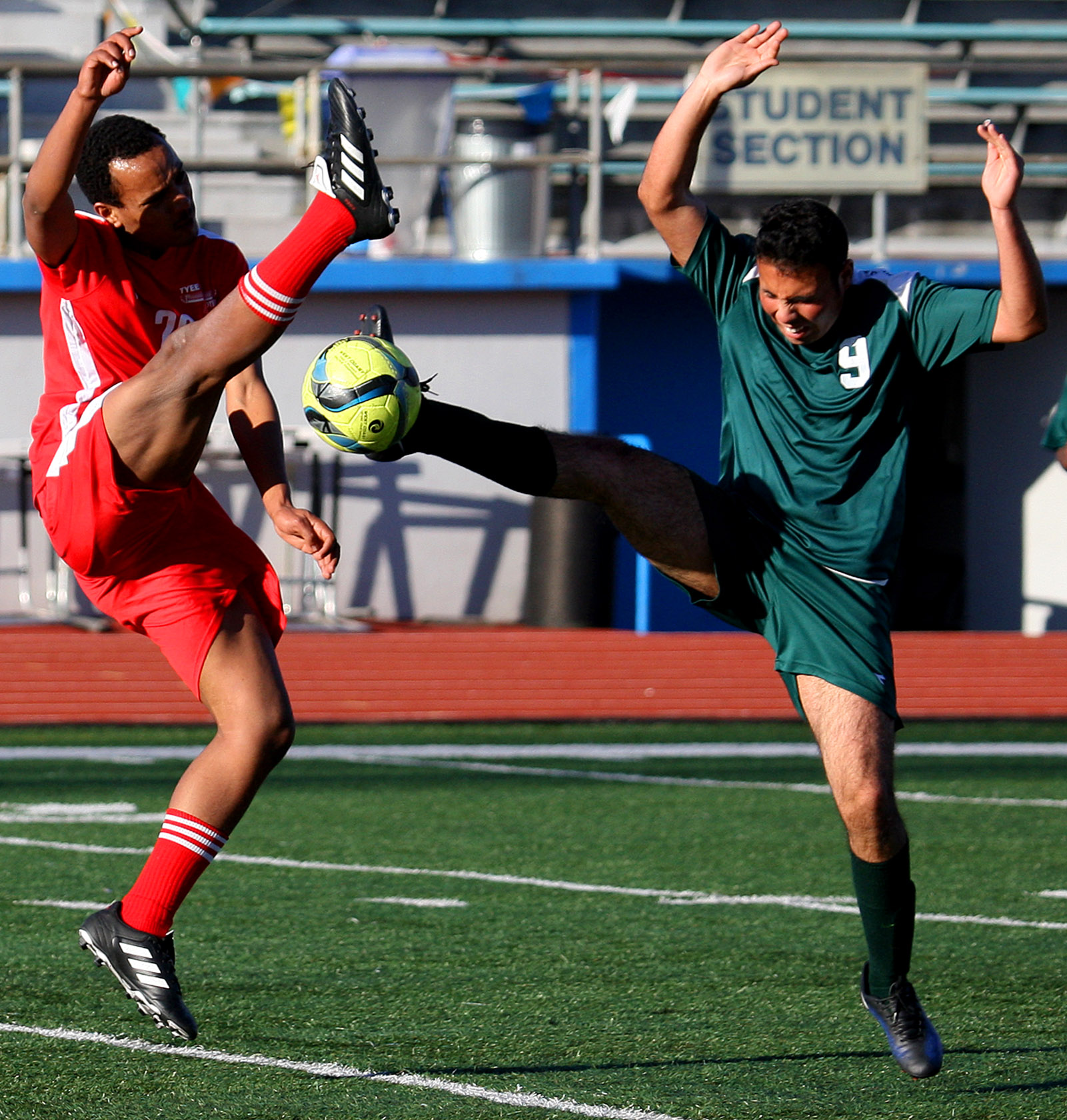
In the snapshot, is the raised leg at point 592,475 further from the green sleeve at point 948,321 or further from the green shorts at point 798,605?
the green sleeve at point 948,321

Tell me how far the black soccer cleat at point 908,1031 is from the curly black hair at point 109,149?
253cm

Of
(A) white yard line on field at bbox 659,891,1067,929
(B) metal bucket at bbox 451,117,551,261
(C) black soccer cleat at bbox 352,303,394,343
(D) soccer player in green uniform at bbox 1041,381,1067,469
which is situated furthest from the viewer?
(B) metal bucket at bbox 451,117,551,261

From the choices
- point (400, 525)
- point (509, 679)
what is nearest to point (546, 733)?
point (509, 679)

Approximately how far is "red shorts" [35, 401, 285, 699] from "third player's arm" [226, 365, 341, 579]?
0.51ft

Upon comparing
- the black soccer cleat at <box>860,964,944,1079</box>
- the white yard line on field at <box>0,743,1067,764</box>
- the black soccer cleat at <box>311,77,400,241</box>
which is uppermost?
the black soccer cleat at <box>311,77,400,241</box>

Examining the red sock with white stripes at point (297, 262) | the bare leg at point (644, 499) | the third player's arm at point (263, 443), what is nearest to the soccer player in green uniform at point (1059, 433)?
the bare leg at point (644, 499)

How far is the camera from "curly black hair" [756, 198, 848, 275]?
12.8 ft

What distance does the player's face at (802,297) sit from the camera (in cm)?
393

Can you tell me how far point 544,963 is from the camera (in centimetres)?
504

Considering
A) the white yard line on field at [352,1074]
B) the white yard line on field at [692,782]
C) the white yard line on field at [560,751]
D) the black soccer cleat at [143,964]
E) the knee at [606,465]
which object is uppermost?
the knee at [606,465]

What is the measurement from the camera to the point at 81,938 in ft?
12.5

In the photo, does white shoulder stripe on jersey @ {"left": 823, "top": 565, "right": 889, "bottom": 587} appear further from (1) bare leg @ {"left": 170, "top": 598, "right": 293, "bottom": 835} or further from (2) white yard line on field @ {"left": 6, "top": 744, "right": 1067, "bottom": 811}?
(2) white yard line on field @ {"left": 6, "top": 744, "right": 1067, "bottom": 811}

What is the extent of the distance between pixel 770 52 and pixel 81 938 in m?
2.59

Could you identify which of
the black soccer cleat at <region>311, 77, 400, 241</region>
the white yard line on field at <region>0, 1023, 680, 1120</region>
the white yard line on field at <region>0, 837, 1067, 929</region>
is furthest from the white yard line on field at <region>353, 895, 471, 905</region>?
the black soccer cleat at <region>311, 77, 400, 241</region>
